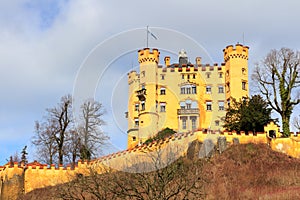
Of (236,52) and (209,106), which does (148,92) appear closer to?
(209,106)

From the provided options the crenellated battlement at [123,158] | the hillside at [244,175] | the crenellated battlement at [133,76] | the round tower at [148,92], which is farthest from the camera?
the crenellated battlement at [133,76]

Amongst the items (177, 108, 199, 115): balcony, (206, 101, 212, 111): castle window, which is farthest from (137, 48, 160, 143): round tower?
(206, 101, 212, 111): castle window

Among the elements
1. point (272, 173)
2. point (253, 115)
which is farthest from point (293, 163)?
point (253, 115)

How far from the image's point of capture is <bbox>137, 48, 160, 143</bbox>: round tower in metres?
62.2

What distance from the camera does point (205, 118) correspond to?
214ft

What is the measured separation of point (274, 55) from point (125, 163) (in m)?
17.2

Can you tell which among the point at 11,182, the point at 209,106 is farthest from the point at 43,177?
the point at 209,106

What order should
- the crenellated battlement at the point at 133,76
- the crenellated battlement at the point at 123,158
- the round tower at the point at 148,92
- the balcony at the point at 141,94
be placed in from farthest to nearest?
the crenellated battlement at the point at 133,76 → the balcony at the point at 141,94 → the round tower at the point at 148,92 → the crenellated battlement at the point at 123,158

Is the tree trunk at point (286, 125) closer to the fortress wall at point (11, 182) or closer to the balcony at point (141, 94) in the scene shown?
the fortress wall at point (11, 182)

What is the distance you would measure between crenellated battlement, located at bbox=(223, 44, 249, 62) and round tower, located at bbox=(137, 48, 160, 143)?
29.5 ft

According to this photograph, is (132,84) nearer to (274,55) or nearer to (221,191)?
(274,55)

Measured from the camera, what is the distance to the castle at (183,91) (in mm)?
62781

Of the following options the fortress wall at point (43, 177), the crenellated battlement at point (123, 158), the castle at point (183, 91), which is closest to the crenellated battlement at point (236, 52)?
the castle at point (183, 91)

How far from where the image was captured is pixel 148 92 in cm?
6425
